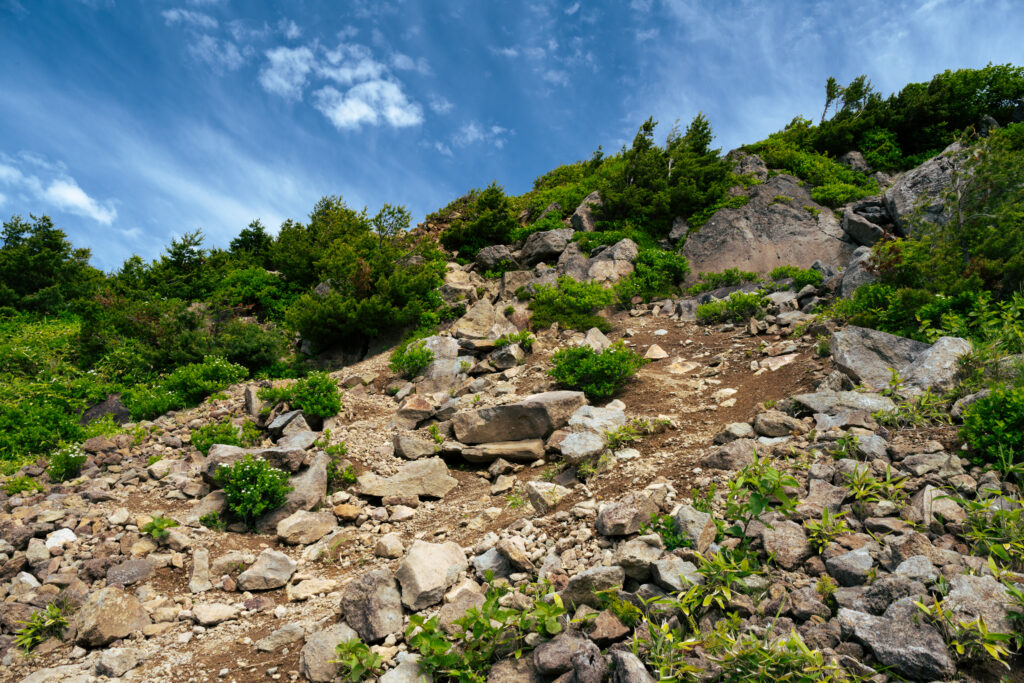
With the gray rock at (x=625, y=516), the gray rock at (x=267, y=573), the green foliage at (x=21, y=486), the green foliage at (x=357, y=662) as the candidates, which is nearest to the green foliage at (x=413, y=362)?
the gray rock at (x=267, y=573)

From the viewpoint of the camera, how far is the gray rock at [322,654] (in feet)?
13.3

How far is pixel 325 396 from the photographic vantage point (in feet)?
32.5

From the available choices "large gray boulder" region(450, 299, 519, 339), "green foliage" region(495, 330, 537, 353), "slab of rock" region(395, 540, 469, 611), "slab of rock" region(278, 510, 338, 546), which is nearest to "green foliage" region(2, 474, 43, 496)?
"slab of rock" region(278, 510, 338, 546)

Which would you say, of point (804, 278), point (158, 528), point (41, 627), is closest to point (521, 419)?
point (158, 528)

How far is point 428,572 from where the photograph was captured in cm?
476

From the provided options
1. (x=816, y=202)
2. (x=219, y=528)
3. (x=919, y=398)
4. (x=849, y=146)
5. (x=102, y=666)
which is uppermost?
(x=849, y=146)

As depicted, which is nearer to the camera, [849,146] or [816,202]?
[816,202]

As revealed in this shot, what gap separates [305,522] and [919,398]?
8.04 m

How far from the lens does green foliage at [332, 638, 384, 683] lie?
12.8 ft

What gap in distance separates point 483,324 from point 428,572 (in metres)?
10.5

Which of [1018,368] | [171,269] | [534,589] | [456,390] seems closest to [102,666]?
[534,589]

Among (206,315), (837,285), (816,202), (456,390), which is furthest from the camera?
(816,202)

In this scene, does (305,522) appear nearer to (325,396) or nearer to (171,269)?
(325,396)

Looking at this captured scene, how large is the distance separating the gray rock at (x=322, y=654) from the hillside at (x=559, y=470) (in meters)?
0.03
